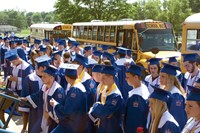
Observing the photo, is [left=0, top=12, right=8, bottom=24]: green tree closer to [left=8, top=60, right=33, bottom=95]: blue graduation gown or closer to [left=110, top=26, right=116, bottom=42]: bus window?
[left=110, top=26, right=116, bottom=42]: bus window

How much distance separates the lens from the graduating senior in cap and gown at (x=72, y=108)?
5258 mm

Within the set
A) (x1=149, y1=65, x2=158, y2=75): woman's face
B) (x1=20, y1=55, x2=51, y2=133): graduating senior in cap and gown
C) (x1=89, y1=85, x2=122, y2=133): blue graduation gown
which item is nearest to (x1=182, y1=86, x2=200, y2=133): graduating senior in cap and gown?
(x1=89, y1=85, x2=122, y2=133): blue graduation gown

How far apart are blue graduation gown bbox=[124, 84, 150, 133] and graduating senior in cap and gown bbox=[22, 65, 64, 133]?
106 cm

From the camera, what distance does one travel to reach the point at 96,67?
629 cm

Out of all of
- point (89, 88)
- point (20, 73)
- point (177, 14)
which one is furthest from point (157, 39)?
point (177, 14)

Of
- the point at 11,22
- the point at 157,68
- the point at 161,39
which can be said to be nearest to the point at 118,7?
the point at 161,39

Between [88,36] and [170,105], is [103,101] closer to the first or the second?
[170,105]

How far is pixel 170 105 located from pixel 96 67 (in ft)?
5.08

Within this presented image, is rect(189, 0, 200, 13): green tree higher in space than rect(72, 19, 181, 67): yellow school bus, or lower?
higher

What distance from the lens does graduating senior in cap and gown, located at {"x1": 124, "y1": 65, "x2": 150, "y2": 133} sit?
5188mm

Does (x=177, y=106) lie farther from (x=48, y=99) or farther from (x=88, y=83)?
(x=48, y=99)

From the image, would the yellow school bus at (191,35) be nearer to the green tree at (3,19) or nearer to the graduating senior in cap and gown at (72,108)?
the graduating senior in cap and gown at (72,108)

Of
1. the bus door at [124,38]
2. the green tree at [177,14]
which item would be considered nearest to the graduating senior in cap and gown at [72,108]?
the bus door at [124,38]

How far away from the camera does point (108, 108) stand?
5125mm
